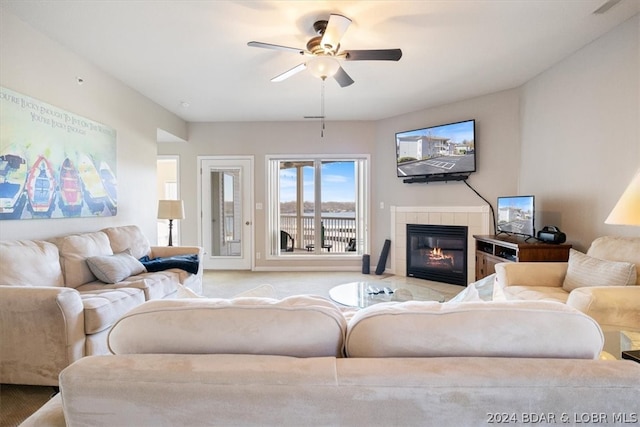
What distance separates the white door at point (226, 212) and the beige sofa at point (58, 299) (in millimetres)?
2699

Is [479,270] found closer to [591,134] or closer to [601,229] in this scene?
[601,229]

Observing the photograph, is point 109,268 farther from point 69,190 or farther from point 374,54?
point 374,54

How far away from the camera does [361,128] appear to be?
547cm

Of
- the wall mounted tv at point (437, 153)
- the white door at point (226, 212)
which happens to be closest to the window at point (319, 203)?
the white door at point (226, 212)

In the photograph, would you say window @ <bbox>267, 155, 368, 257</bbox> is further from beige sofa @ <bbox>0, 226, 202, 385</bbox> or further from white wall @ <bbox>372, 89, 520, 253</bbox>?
beige sofa @ <bbox>0, 226, 202, 385</bbox>

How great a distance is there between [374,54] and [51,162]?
9.40ft

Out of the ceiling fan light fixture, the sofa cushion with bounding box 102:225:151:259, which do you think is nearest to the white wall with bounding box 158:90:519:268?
the sofa cushion with bounding box 102:225:151:259

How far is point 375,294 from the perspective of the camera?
2875mm

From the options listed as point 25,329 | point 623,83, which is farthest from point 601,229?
point 25,329

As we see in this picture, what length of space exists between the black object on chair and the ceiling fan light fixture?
12.4 feet

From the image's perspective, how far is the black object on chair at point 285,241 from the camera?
19.8 ft

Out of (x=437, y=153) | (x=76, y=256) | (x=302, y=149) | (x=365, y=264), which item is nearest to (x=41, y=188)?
(x=76, y=256)

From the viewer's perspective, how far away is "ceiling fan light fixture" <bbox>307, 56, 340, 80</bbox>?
Result: 2.53 m

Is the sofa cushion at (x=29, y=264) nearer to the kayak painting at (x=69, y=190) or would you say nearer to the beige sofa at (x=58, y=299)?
the beige sofa at (x=58, y=299)
